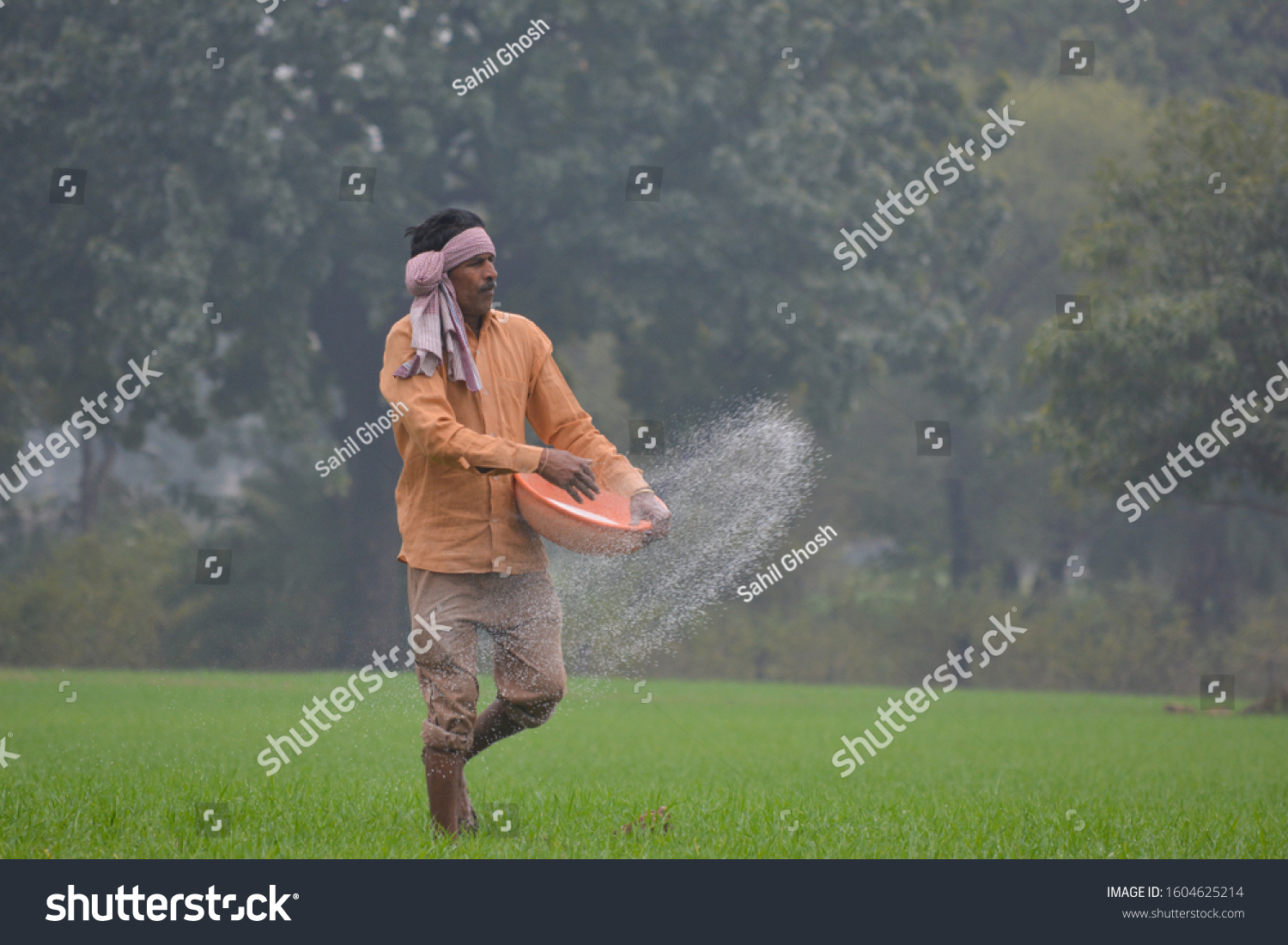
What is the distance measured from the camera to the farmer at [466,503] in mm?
5020

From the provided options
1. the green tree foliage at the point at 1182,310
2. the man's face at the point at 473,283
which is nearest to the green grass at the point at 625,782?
the man's face at the point at 473,283

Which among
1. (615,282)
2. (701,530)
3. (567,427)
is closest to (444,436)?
(567,427)

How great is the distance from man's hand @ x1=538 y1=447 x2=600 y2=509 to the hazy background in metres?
13.2

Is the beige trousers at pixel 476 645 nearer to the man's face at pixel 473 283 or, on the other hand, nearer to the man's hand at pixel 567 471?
the man's hand at pixel 567 471

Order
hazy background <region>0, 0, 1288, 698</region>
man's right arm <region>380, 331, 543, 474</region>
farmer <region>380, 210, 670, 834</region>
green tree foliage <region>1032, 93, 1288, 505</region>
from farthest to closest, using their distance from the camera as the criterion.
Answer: hazy background <region>0, 0, 1288, 698</region> < green tree foliage <region>1032, 93, 1288, 505</region> < farmer <region>380, 210, 670, 834</region> < man's right arm <region>380, 331, 543, 474</region>

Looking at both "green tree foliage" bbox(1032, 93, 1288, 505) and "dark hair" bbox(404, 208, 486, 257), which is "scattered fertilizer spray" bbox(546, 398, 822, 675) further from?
"green tree foliage" bbox(1032, 93, 1288, 505)

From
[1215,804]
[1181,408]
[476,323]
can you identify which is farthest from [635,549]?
[1181,408]

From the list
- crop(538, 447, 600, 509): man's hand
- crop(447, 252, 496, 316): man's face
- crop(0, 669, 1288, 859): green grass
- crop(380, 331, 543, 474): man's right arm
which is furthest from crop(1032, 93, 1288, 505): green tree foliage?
crop(380, 331, 543, 474): man's right arm

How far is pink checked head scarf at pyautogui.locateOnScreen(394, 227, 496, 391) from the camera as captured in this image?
5.05m

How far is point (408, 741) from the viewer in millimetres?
10727

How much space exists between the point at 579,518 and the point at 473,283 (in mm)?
961

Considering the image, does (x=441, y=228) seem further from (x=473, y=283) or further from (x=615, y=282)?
(x=615, y=282)

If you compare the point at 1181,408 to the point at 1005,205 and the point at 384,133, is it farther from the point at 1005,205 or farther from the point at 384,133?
the point at 384,133

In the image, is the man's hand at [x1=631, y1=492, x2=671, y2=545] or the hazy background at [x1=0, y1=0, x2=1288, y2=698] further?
the hazy background at [x1=0, y1=0, x2=1288, y2=698]
